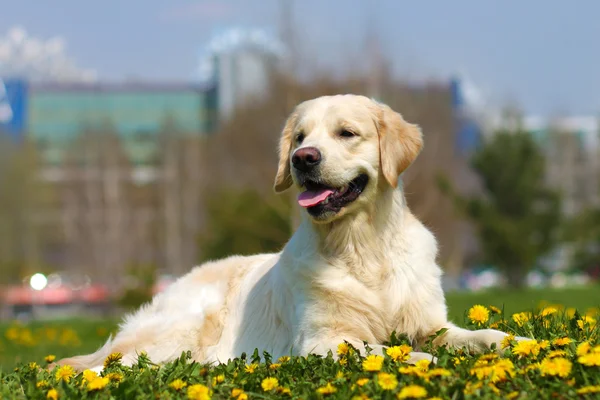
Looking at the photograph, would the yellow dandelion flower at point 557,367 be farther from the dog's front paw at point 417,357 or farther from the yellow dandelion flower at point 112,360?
the yellow dandelion flower at point 112,360

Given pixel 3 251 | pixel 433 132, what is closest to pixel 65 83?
pixel 3 251

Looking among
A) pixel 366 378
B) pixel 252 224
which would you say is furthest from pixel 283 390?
pixel 252 224

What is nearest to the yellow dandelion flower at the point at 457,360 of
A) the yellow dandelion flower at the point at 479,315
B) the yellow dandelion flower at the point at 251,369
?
the yellow dandelion flower at the point at 251,369

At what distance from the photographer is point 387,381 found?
10.6 feet

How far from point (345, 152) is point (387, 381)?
5.83 feet

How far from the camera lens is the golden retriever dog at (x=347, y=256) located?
15.0ft

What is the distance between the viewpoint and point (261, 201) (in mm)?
25156

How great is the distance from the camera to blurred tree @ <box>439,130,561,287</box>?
88.8 feet

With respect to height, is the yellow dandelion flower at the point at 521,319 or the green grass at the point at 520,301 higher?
the yellow dandelion flower at the point at 521,319

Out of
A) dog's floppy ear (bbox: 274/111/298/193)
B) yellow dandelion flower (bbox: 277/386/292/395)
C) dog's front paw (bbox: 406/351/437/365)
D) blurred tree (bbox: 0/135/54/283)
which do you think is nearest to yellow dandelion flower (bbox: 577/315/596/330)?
dog's front paw (bbox: 406/351/437/365)

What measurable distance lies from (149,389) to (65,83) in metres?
77.0

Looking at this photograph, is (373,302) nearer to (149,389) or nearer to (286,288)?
(286,288)

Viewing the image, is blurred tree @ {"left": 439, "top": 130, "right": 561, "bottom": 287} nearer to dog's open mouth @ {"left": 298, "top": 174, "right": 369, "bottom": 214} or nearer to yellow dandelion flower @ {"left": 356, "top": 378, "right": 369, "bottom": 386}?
dog's open mouth @ {"left": 298, "top": 174, "right": 369, "bottom": 214}

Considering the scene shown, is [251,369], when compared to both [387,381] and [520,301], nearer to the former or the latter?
[387,381]
